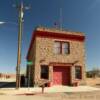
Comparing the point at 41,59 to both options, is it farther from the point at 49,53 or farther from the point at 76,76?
the point at 76,76

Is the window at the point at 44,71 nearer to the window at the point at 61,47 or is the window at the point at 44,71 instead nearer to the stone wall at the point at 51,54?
the stone wall at the point at 51,54

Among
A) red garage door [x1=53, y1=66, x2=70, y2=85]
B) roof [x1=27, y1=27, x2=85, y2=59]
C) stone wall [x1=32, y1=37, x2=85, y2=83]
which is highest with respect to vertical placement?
roof [x1=27, y1=27, x2=85, y2=59]

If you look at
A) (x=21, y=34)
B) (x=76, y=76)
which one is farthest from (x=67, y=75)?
(x=21, y=34)

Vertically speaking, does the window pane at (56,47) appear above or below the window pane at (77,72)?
above

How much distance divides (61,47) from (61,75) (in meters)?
3.60

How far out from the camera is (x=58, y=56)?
2684 centimetres

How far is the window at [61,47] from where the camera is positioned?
27.1 m

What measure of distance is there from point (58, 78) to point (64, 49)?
3822mm

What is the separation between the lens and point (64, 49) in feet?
90.4

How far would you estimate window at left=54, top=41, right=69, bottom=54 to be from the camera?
89.0 ft

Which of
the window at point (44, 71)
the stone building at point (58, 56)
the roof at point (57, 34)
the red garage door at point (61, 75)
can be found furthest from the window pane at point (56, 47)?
the window at point (44, 71)

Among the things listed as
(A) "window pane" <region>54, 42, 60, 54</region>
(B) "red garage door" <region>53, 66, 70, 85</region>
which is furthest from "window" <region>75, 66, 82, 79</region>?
(A) "window pane" <region>54, 42, 60, 54</region>

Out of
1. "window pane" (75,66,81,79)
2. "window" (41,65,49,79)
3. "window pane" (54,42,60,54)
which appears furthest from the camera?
"window pane" (75,66,81,79)

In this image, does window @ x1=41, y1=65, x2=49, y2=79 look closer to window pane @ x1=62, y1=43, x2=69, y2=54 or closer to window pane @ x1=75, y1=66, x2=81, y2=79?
window pane @ x1=62, y1=43, x2=69, y2=54
